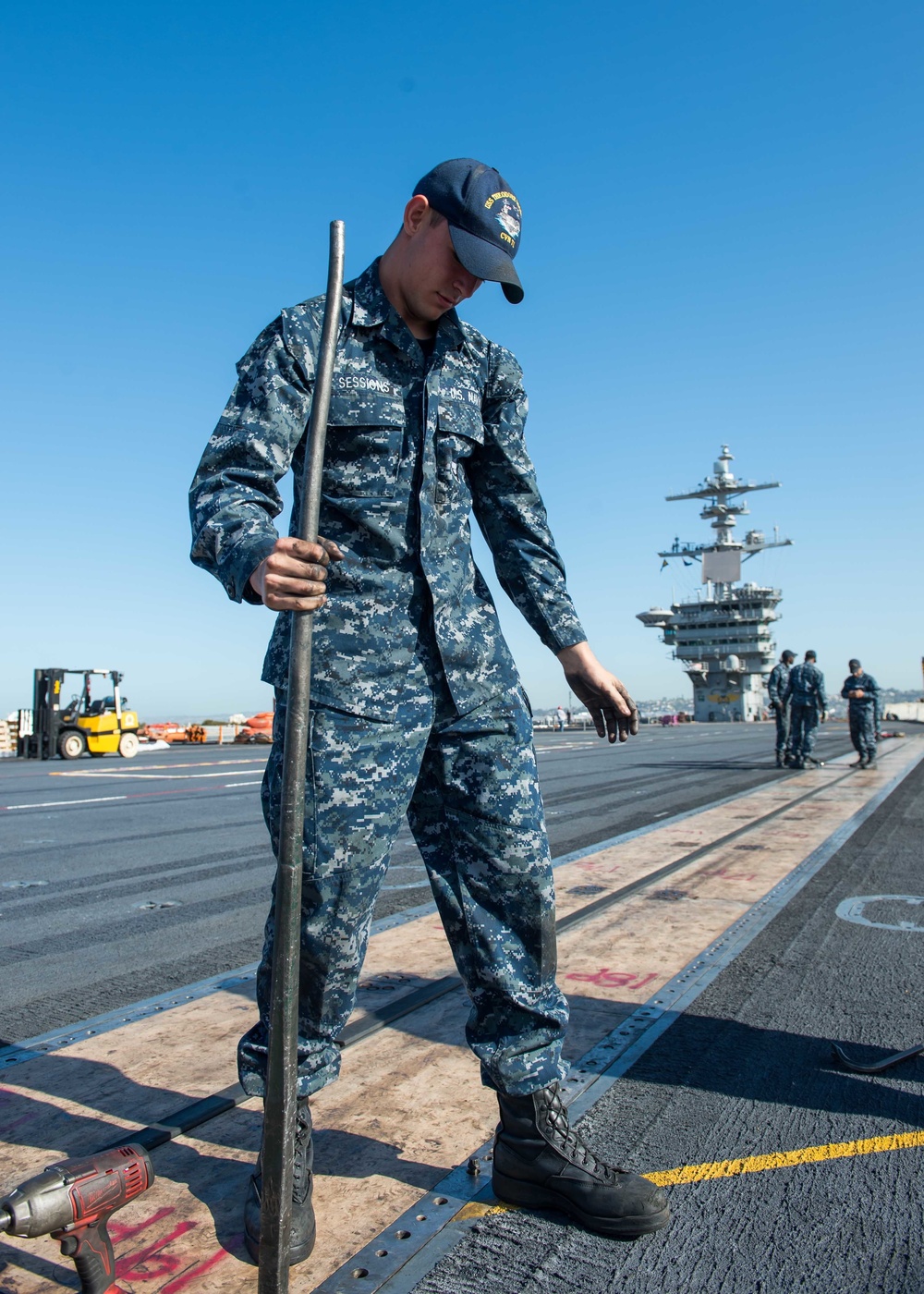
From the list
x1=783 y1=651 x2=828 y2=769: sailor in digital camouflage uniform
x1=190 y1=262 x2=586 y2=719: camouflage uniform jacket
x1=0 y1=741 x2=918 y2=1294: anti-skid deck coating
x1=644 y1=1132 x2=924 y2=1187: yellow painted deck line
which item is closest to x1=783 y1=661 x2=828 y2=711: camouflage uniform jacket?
x1=783 y1=651 x2=828 y2=769: sailor in digital camouflage uniform

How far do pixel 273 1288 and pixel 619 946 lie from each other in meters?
2.72

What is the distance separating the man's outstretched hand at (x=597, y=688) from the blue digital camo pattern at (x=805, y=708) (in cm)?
1396

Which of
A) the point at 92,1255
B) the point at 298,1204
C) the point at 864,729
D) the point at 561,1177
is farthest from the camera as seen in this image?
the point at 864,729

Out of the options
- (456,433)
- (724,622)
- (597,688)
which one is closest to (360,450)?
(456,433)

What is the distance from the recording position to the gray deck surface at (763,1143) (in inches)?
69.0

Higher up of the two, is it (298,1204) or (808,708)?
(808,708)

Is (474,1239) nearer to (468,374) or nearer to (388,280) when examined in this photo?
(468,374)

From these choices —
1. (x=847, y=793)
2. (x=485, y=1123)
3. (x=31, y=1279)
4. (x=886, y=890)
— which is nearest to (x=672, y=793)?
(x=847, y=793)

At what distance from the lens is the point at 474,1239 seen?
186cm

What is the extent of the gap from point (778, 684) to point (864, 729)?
1680 mm

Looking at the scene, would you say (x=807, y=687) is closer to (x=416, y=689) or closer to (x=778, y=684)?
(x=778, y=684)

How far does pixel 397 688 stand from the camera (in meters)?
2.05

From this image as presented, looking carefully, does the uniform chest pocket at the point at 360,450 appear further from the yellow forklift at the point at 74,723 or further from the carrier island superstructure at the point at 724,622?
the carrier island superstructure at the point at 724,622

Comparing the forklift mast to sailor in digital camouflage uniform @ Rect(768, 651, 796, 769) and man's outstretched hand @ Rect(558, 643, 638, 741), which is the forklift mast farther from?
man's outstretched hand @ Rect(558, 643, 638, 741)
